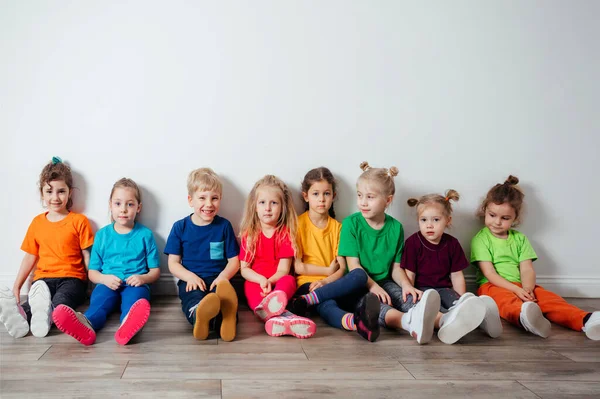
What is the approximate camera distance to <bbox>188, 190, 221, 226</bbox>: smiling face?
2.48 metres

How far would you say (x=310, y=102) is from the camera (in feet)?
8.87

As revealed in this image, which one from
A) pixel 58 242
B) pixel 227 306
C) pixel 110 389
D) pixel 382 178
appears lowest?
pixel 110 389

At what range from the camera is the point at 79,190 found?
Answer: 263 centimetres

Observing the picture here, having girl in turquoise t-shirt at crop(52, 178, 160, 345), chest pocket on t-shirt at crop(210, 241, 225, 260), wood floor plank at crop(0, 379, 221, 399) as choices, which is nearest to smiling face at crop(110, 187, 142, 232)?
girl in turquoise t-shirt at crop(52, 178, 160, 345)

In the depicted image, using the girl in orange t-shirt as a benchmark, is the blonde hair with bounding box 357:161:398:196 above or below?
above

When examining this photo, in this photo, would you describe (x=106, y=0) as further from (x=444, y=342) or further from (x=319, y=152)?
(x=444, y=342)

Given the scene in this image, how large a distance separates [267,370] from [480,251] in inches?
60.0

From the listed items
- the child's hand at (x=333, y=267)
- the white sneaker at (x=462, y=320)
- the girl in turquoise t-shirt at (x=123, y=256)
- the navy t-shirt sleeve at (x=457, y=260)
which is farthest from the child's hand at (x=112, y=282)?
the navy t-shirt sleeve at (x=457, y=260)

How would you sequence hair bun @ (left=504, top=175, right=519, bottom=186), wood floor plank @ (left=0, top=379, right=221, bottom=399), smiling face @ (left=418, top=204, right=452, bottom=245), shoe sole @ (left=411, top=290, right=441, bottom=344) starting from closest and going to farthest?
wood floor plank @ (left=0, top=379, right=221, bottom=399)
shoe sole @ (left=411, top=290, right=441, bottom=344)
smiling face @ (left=418, top=204, right=452, bottom=245)
hair bun @ (left=504, top=175, right=519, bottom=186)

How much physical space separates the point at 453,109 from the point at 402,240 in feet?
2.68

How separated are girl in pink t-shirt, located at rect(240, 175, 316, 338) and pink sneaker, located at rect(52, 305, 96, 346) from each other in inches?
29.6

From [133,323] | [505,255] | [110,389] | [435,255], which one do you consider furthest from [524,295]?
[110,389]

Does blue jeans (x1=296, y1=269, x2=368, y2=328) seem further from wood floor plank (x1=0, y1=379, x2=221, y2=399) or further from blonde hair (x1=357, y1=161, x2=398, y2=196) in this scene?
wood floor plank (x1=0, y1=379, x2=221, y2=399)

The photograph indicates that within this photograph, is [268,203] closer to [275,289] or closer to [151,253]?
[275,289]
